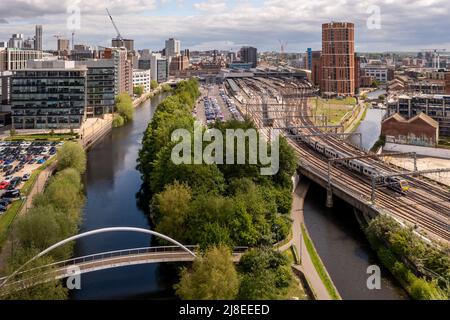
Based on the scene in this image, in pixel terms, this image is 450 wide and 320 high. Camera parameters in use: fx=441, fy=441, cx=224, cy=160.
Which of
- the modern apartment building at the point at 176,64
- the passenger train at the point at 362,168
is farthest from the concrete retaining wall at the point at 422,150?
the modern apartment building at the point at 176,64

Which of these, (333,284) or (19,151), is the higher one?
(19,151)

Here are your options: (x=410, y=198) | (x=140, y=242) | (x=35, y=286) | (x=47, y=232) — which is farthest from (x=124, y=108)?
(x=35, y=286)

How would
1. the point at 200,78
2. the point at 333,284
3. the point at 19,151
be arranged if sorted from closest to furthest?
the point at 333,284 → the point at 19,151 → the point at 200,78

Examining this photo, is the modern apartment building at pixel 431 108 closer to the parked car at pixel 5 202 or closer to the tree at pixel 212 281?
the tree at pixel 212 281

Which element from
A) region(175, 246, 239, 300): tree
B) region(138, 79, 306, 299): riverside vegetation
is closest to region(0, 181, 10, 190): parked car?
region(138, 79, 306, 299): riverside vegetation

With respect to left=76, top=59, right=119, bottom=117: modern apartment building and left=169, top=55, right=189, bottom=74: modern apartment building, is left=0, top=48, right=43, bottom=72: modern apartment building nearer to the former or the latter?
left=76, top=59, right=119, bottom=117: modern apartment building
